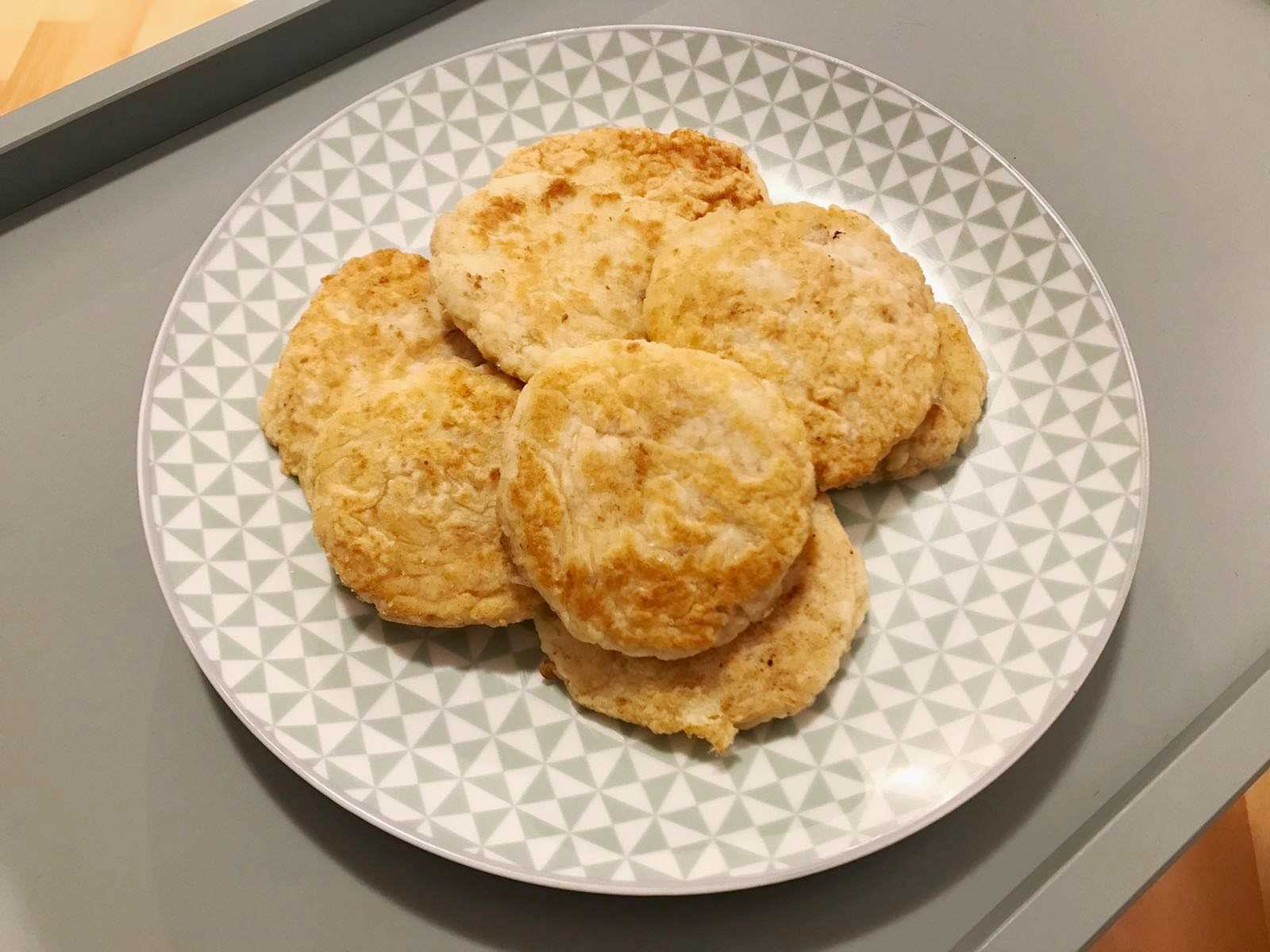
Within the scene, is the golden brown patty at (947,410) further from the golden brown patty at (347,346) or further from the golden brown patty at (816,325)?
the golden brown patty at (347,346)

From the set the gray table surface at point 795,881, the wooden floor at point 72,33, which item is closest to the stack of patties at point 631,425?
the gray table surface at point 795,881

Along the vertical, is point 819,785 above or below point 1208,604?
below

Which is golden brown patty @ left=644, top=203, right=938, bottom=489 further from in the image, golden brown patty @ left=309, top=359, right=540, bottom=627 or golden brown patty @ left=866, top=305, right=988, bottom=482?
golden brown patty @ left=309, top=359, right=540, bottom=627

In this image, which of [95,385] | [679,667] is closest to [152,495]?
[95,385]

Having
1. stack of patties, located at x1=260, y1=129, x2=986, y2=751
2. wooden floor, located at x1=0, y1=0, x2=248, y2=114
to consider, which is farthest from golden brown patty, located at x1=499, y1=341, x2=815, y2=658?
wooden floor, located at x1=0, y1=0, x2=248, y2=114

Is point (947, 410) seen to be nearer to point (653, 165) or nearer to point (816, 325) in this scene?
point (816, 325)

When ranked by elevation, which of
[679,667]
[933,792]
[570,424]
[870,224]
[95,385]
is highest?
[870,224]

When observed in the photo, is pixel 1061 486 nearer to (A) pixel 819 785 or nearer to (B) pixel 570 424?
(A) pixel 819 785

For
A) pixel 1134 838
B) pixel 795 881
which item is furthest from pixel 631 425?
pixel 1134 838
